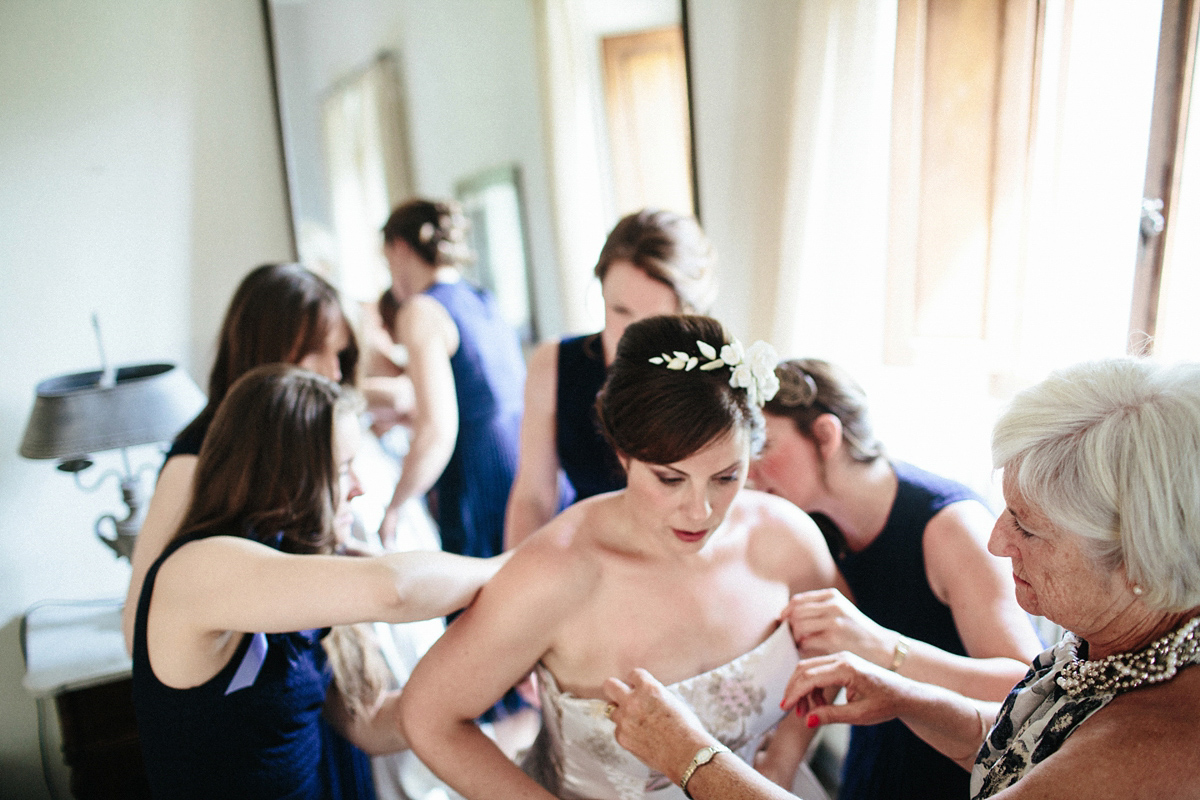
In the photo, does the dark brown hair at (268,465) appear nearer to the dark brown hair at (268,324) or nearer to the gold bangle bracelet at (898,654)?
the dark brown hair at (268,324)

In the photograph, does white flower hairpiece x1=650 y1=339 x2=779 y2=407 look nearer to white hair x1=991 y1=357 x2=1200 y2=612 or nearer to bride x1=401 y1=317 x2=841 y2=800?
bride x1=401 y1=317 x2=841 y2=800

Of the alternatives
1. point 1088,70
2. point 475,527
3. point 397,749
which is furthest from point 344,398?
point 1088,70

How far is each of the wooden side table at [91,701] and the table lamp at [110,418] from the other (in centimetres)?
25

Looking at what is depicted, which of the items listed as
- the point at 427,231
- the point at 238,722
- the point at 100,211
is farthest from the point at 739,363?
the point at 100,211

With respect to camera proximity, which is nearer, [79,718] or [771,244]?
[79,718]

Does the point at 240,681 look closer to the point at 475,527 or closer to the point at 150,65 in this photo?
the point at 475,527

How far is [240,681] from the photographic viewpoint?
1287 mm

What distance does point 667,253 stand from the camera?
5.80ft

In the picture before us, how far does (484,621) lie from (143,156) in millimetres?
1987

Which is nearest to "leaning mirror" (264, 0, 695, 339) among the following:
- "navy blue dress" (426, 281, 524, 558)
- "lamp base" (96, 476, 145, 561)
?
"navy blue dress" (426, 281, 524, 558)

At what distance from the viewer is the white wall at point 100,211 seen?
225cm

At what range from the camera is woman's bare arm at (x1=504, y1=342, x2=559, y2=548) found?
6.48 feet

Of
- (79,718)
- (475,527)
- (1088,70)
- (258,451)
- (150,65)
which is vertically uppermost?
(150,65)

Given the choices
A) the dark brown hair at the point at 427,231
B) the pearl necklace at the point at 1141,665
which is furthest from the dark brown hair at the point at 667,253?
the pearl necklace at the point at 1141,665
